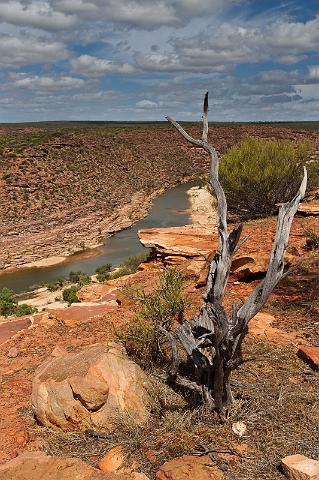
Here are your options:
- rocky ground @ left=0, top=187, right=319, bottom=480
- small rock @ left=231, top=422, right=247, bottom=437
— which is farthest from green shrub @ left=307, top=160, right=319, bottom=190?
small rock @ left=231, top=422, right=247, bottom=437

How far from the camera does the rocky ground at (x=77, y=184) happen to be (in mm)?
31109

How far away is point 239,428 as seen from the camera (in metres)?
4.89

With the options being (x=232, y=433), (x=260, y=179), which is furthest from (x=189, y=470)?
(x=260, y=179)

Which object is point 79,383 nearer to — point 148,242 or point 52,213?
point 148,242

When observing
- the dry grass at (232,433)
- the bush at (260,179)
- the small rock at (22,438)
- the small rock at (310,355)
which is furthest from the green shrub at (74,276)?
the dry grass at (232,433)

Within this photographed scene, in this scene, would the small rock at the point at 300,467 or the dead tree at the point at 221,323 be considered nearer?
the small rock at the point at 300,467

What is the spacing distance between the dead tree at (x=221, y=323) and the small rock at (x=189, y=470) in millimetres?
772

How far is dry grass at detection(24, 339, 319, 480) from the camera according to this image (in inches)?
177

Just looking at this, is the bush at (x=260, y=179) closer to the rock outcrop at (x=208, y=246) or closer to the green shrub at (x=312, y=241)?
the rock outcrop at (x=208, y=246)

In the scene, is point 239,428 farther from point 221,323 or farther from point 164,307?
point 164,307

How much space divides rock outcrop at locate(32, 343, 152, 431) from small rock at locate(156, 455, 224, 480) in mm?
835

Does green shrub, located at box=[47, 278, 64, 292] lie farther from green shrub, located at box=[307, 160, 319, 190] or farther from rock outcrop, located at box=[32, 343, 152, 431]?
rock outcrop, located at box=[32, 343, 152, 431]

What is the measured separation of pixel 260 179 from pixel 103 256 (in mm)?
12214

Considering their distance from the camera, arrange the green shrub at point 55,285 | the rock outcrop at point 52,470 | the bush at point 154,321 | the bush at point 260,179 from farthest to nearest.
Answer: the green shrub at point 55,285
the bush at point 260,179
the bush at point 154,321
the rock outcrop at point 52,470
